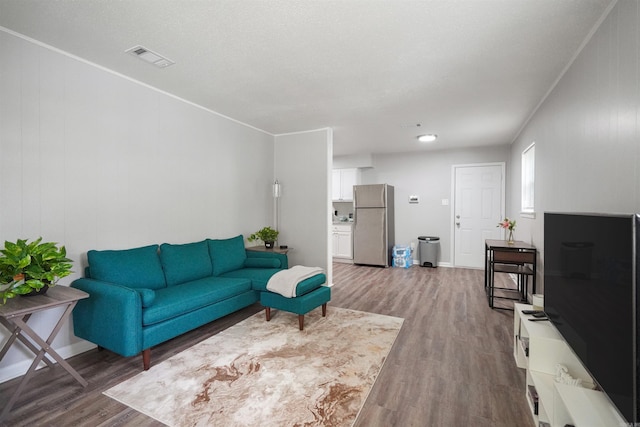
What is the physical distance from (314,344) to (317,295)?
0.61 m

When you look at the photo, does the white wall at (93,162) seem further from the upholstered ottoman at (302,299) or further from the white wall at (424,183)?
the white wall at (424,183)

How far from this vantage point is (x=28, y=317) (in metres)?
2.20

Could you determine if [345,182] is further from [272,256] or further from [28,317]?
[28,317]

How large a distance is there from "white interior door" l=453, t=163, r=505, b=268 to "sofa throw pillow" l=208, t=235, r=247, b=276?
4.62 m

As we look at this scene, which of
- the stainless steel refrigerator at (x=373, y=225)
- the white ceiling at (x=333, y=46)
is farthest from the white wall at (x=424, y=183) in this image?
the white ceiling at (x=333, y=46)

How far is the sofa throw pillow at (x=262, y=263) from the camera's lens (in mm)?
4043

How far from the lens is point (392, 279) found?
17.9ft

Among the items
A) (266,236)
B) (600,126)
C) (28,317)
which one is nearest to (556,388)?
(600,126)

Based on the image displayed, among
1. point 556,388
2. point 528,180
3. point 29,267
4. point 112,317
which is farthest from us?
point 528,180

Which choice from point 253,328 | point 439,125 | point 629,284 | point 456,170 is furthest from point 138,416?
point 456,170

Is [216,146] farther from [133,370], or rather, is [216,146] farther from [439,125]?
[439,125]

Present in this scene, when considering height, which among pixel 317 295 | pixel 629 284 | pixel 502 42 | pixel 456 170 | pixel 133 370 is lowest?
pixel 133 370

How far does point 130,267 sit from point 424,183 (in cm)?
580

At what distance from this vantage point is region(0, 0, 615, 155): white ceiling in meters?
1.97
